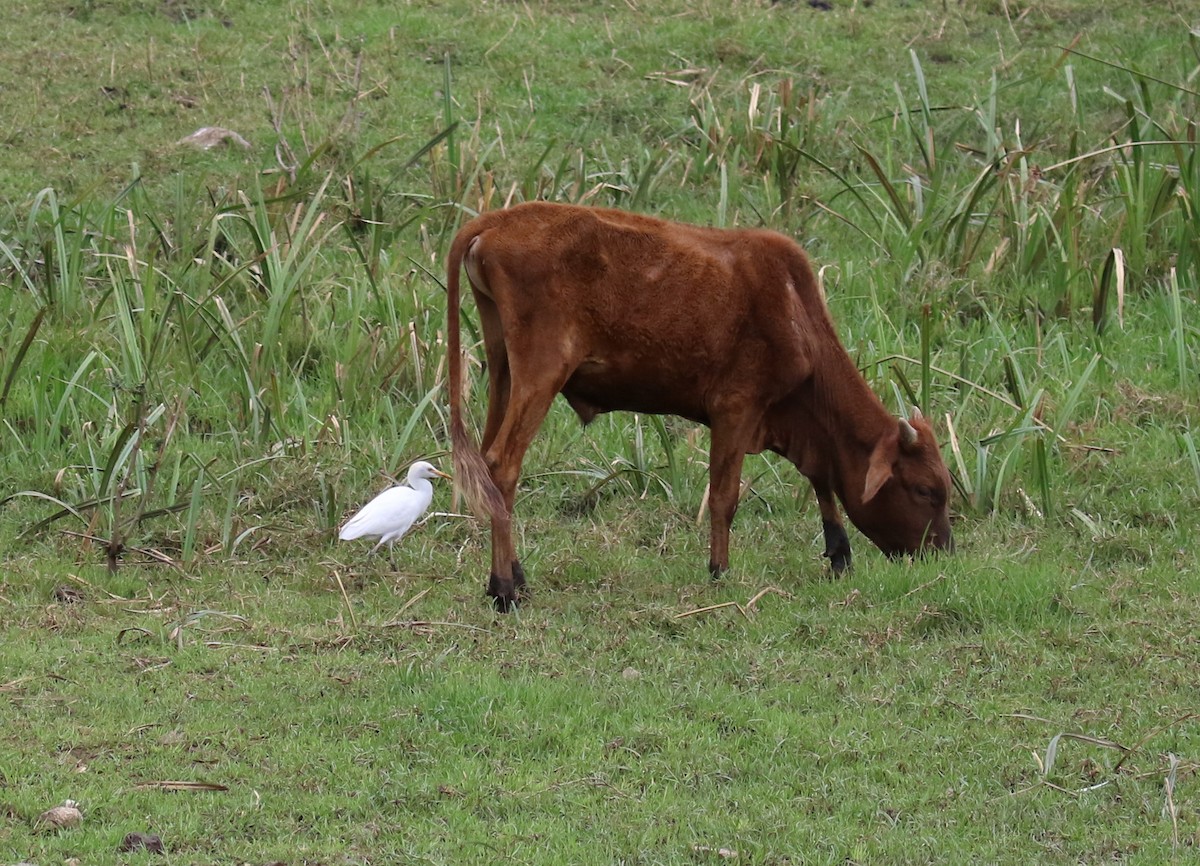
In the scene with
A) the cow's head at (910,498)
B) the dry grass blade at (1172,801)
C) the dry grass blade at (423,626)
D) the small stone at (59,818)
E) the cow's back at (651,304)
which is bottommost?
the dry grass blade at (423,626)

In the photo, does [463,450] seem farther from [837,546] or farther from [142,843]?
[142,843]

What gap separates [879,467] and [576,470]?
1694 millimetres

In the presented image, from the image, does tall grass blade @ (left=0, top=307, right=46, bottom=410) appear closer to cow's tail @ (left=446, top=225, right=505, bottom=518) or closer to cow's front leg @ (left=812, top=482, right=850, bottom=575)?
cow's tail @ (left=446, top=225, right=505, bottom=518)

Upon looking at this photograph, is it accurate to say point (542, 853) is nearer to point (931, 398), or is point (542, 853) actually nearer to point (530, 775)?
point (530, 775)

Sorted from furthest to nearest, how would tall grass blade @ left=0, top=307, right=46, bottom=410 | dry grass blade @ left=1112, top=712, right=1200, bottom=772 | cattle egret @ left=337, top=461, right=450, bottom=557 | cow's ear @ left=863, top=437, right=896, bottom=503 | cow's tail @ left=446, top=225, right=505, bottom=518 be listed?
tall grass blade @ left=0, top=307, right=46, bottom=410 → cattle egret @ left=337, top=461, right=450, bottom=557 → cow's ear @ left=863, top=437, right=896, bottom=503 → cow's tail @ left=446, top=225, right=505, bottom=518 → dry grass blade @ left=1112, top=712, right=1200, bottom=772

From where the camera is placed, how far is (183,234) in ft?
29.8

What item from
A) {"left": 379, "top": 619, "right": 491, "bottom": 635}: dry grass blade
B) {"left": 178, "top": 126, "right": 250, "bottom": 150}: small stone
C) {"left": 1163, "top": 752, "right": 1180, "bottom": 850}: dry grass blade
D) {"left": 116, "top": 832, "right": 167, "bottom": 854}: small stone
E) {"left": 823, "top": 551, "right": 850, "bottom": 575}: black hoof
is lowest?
{"left": 178, "top": 126, "right": 250, "bottom": 150}: small stone

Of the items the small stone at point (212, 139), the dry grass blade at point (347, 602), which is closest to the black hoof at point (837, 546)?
the dry grass blade at point (347, 602)

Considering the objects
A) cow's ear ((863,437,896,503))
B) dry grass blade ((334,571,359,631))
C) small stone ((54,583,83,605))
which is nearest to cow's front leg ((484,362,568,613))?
dry grass blade ((334,571,359,631))

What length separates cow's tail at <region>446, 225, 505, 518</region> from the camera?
19.1 ft

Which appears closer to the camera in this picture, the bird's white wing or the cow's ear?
the cow's ear

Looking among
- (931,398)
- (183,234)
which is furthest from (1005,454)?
(183,234)

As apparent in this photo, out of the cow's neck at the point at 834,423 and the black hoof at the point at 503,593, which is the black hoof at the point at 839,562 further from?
the black hoof at the point at 503,593

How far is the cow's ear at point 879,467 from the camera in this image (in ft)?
20.8
